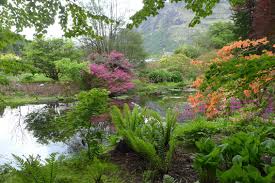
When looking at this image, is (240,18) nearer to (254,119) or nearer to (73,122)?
(254,119)

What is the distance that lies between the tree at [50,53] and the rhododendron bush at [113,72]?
3.98 meters

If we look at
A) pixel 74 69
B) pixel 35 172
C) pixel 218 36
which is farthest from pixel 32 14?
pixel 218 36

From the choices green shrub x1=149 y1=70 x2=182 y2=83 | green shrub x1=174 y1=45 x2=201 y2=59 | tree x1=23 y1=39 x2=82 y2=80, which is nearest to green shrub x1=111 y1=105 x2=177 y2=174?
tree x1=23 y1=39 x2=82 y2=80

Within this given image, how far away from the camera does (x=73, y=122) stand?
13.8 ft

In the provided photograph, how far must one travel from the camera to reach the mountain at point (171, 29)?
66.2 meters

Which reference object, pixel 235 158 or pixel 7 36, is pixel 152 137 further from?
pixel 7 36

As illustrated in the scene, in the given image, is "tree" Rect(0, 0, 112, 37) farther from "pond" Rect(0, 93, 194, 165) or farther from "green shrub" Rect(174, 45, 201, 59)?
"green shrub" Rect(174, 45, 201, 59)

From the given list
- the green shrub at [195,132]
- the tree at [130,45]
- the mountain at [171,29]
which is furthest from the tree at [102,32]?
the mountain at [171,29]

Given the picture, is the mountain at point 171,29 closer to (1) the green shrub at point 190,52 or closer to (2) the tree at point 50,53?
(1) the green shrub at point 190,52

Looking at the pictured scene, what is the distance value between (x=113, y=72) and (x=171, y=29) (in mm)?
68262

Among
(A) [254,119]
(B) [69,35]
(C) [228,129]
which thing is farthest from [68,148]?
(B) [69,35]

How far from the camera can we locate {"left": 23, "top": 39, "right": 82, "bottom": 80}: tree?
1886cm

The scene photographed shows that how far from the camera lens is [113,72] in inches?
591

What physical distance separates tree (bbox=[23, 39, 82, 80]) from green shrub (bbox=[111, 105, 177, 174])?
1484cm
